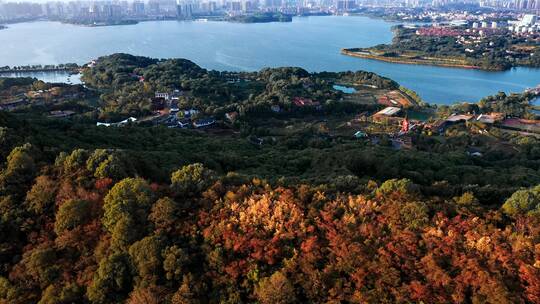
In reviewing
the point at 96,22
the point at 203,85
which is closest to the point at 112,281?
the point at 203,85

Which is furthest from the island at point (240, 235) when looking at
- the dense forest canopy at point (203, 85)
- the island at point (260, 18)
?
the island at point (260, 18)

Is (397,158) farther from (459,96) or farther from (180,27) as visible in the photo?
(180,27)

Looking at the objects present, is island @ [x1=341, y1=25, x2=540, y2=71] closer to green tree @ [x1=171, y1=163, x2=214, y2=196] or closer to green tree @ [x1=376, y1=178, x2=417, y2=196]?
green tree @ [x1=376, y1=178, x2=417, y2=196]

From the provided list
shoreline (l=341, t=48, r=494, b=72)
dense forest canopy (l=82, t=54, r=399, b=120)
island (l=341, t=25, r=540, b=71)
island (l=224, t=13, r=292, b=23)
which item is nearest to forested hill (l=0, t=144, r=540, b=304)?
dense forest canopy (l=82, t=54, r=399, b=120)

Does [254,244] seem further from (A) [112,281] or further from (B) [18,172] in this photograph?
(B) [18,172]

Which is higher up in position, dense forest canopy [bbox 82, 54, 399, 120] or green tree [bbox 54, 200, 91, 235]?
green tree [bbox 54, 200, 91, 235]

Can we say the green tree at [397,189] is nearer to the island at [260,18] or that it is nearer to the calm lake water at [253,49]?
the calm lake water at [253,49]
